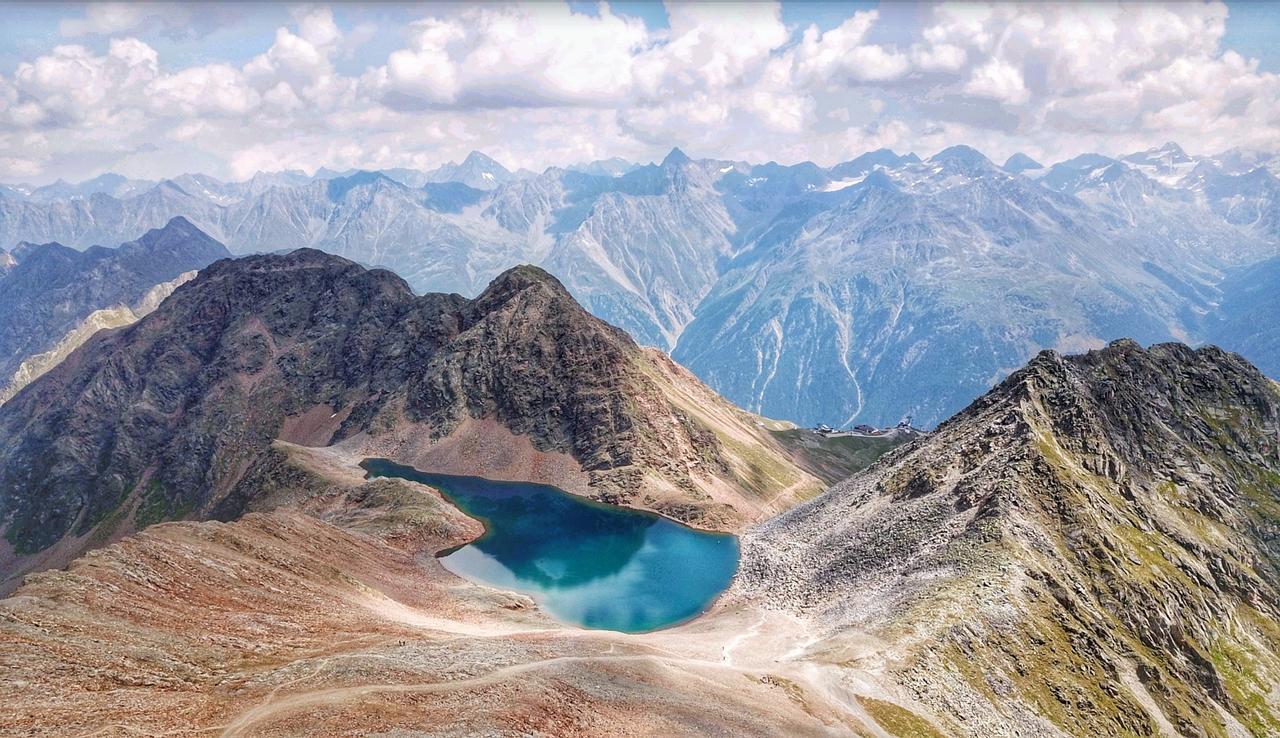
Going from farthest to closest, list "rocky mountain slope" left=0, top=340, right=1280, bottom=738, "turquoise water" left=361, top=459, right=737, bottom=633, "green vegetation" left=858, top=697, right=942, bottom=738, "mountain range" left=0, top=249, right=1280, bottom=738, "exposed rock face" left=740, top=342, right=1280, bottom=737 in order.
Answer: "turquoise water" left=361, top=459, right=737, bottom=633
"exposed rock face" left=740, top=342, right=1280, bottom=737
"green vegetation" left=858, top=697, right=942, bottom=738
"mountain range" left=0, top=249, right=1280, bottom=738
"rocky mountain slope" left=0, top=340, right=1280, bottom=738

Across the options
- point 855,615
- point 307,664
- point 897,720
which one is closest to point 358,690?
point 307,664

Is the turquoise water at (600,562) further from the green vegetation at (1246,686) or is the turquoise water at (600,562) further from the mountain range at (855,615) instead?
the green vegetation at (1246,686)

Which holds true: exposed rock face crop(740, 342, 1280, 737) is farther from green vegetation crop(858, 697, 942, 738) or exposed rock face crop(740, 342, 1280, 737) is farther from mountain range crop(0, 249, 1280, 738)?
green vegetation crop(858, 697, 942, 738)

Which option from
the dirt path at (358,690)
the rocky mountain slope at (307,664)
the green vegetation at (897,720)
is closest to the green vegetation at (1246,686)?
the green vegetation at (897,720)

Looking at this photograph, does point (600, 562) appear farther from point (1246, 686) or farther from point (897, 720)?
point (1246, 686)

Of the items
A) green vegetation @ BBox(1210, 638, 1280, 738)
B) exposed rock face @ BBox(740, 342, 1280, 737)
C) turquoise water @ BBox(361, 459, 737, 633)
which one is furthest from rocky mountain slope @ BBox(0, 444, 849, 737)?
green vegetation @ BBox(1210, 638, 1280, 738)

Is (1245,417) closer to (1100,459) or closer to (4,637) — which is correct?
(1100,459)

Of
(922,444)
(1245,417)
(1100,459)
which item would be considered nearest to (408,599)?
(922,444)
